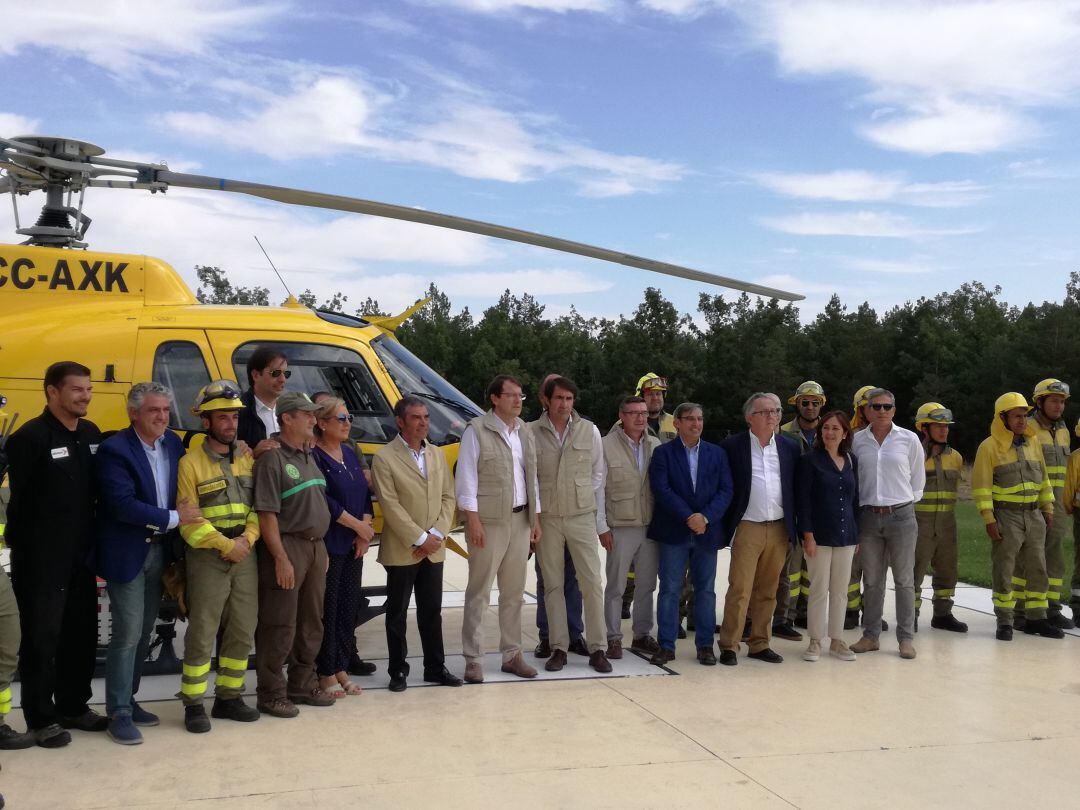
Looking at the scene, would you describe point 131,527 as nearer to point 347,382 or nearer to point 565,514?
point 347,382

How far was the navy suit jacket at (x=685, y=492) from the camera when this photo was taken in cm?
635

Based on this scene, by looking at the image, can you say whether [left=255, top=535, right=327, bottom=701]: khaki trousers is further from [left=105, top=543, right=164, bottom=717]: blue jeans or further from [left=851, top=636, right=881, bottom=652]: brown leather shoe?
[left=851, top=636, right=881, bottom=652]: brown leather shoe

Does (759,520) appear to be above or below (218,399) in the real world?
below

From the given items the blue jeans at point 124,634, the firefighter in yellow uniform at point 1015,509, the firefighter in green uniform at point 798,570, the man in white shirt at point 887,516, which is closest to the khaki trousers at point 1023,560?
the firefighter in yellow uniform at point 1015,509

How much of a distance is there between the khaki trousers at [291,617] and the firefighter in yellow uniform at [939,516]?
4.73m

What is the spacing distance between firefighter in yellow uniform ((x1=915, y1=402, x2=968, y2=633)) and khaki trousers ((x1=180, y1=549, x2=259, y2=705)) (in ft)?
16.8

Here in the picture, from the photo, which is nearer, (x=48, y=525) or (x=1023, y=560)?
(x=48, y=525)

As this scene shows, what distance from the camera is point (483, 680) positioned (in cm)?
593

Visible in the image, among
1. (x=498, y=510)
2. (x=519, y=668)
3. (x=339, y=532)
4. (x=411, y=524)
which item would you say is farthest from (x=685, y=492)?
(x=339, y=532)

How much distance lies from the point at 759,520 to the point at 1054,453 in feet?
9.58

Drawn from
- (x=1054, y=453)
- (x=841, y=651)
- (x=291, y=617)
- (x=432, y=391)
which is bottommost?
(x=841, y=651)

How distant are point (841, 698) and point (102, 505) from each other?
13.9 ft

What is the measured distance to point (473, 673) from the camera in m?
5.88

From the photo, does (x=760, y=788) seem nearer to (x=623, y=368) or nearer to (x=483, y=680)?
(x=483, y=680)
